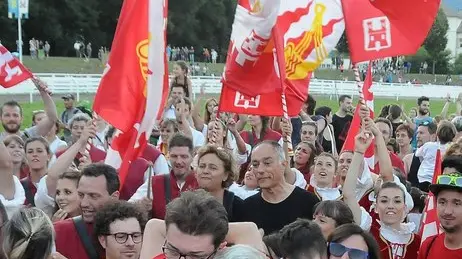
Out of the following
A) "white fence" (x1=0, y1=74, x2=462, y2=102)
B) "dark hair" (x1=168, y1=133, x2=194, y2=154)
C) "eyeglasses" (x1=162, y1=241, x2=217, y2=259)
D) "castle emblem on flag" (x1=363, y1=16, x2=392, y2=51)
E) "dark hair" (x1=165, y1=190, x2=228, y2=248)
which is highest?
"castle emblem on flag" (x1=363, y1=16, x2=392, y2=51)

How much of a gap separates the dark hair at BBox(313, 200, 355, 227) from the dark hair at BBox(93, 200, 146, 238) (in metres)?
1.29

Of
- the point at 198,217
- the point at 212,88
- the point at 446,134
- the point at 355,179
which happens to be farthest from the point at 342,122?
the point at 212,88

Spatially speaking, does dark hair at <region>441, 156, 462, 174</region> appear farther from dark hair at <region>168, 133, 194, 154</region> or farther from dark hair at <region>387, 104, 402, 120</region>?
dark hair at <region>387, 104, 402, 120</region>

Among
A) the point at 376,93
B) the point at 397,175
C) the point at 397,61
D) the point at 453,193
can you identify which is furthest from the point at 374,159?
the point at 397,61

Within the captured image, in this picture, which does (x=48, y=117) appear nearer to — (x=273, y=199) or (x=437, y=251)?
(x=273, y=199)

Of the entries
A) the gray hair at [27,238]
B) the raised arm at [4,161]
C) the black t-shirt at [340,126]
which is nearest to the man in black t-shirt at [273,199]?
the raised arm at [4,161]

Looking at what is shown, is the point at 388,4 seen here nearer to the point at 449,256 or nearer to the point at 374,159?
the point at 374,159

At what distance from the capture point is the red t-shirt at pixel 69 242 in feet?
16.4

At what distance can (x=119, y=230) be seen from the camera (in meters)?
4.79

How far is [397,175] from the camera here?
791 centimetres

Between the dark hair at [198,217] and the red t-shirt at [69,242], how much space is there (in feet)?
4.82

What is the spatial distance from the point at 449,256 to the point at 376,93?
36.9m

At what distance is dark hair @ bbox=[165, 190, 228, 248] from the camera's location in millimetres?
3564

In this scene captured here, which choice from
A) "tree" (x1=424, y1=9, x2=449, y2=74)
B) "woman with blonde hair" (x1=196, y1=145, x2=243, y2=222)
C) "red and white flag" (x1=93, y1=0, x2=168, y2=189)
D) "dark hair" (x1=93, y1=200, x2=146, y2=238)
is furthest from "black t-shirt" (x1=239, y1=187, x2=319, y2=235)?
"tree" (x1=424, y1=9, x2=449, y2=74)
